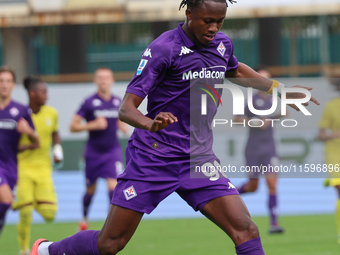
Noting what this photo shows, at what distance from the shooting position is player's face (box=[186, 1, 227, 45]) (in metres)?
3.80

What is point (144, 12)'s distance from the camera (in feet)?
49.8

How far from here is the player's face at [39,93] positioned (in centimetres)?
835

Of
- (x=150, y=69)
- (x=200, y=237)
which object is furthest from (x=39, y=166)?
(x=150, y=69)

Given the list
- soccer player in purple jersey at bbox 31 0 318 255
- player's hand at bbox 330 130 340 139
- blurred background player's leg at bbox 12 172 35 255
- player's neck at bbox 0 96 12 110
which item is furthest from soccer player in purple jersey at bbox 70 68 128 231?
soccer player in purple jersey at bbox 31 0 318 255

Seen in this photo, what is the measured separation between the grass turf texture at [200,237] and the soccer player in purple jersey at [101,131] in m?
1.08

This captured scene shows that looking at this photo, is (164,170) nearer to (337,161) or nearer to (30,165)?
(337,161)

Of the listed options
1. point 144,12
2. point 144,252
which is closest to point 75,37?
point 144,12

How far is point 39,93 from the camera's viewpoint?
8430mm

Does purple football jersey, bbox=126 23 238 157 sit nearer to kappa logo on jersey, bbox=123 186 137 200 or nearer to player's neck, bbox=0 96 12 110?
kappa logo on jersey, bbox=123 186 137 200

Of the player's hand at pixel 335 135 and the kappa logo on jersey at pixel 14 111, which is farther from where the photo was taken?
the kappa logo on jersey at pixel 14 111

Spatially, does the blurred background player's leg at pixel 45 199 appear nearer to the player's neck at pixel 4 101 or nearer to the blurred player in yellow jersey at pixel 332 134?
the player's neck at pixel 4 101

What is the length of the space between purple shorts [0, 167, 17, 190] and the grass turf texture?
3.33 feet

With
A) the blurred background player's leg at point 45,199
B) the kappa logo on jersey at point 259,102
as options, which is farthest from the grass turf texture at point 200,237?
the kappa logo on jersey at point 259,102

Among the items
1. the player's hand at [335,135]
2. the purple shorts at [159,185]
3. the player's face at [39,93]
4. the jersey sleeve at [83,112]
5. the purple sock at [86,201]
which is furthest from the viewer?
the purple sock at [86,201]
